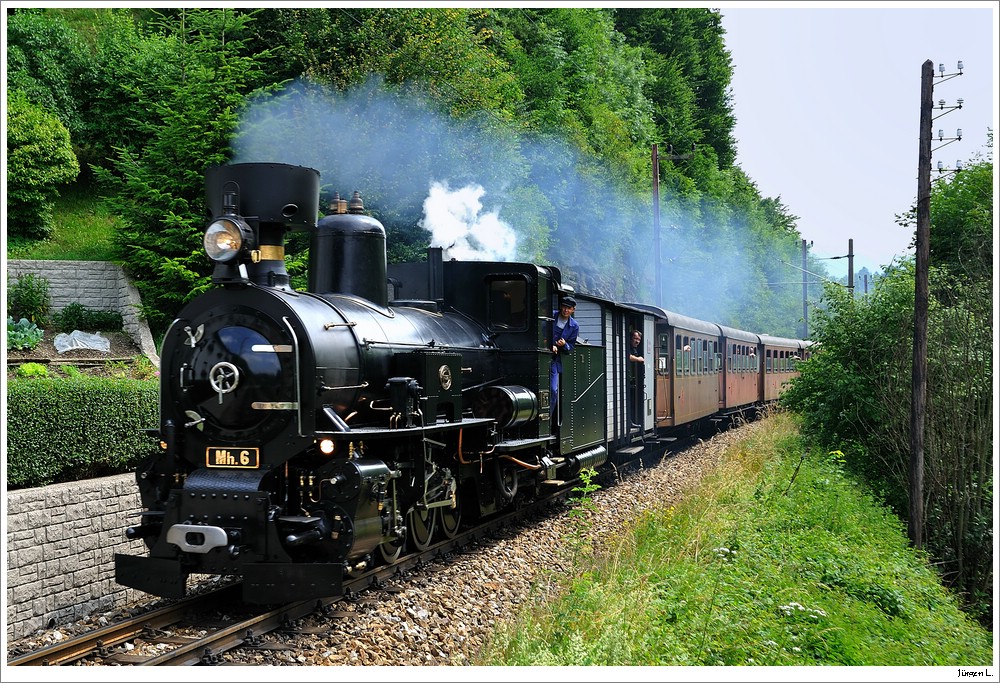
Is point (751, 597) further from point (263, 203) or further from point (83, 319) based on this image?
point (83, 319)

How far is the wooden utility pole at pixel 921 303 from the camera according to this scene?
519 inches

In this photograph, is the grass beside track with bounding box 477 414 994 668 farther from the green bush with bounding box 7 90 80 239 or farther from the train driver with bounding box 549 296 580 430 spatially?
the green bush with bounding box 7 90 80 239

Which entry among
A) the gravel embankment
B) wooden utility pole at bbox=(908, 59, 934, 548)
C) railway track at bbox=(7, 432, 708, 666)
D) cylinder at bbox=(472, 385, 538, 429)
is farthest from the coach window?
wooden utility pole at bbox=(908, 59, 934, 548)

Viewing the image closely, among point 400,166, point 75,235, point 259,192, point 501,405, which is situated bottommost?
point 501,405

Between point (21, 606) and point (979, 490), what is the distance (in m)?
15.6

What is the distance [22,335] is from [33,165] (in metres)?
5.26

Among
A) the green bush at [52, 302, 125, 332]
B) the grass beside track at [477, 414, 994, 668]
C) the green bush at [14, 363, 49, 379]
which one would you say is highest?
the green bush at [52, 302, 125, 332]

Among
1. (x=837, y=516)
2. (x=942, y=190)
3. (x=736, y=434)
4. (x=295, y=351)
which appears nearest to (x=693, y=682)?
(x=295, y=351)

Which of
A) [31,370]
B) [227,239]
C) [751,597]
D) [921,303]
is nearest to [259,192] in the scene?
[227,239]

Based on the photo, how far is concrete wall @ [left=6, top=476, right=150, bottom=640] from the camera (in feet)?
22.0

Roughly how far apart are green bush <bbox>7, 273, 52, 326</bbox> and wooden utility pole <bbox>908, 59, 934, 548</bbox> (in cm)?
1552

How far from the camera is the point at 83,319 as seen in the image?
661 inches

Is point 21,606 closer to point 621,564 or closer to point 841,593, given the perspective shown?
point 621,564

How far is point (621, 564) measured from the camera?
827 cm
